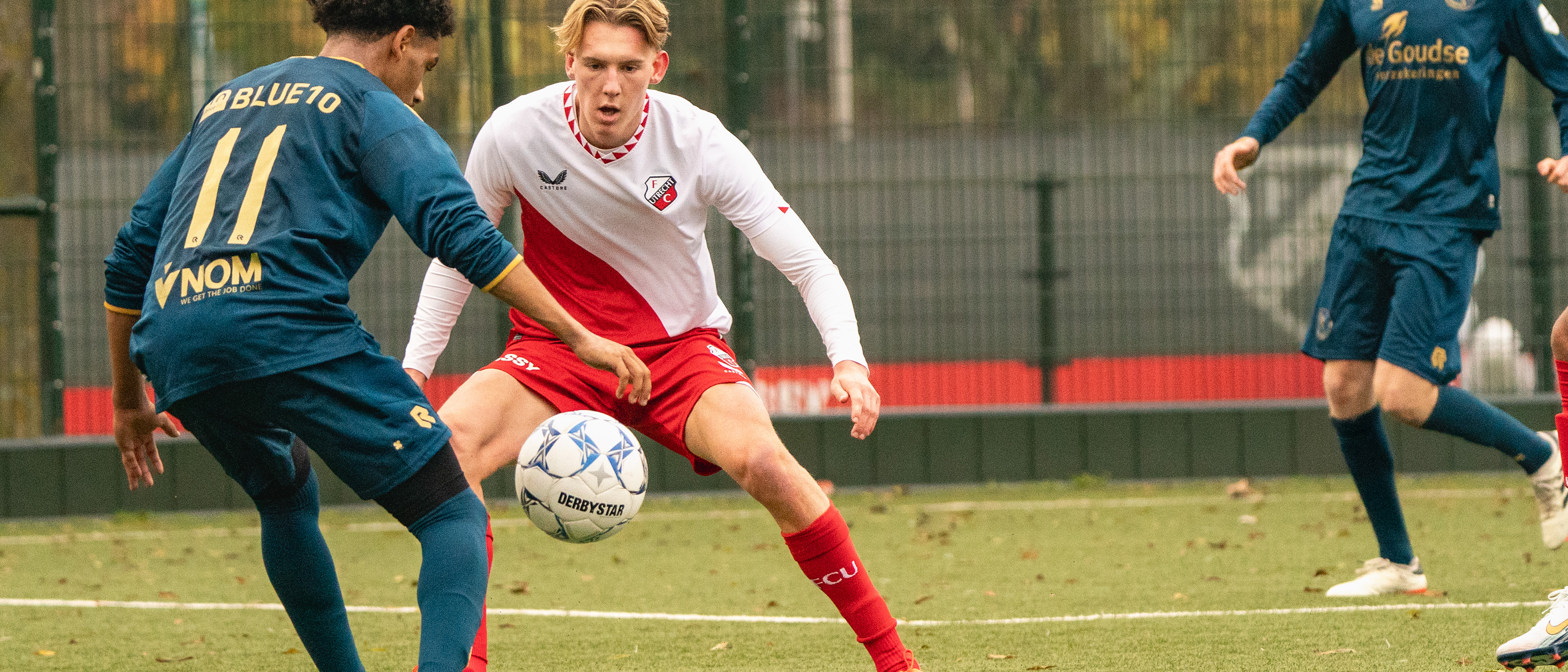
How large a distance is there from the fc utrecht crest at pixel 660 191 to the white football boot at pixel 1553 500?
10.6 feet

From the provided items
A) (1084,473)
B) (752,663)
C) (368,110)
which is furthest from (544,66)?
(368,110)

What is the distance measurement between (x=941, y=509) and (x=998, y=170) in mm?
2580

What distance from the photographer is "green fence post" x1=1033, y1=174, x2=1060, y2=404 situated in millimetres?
10234

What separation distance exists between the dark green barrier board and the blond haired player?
5.28 m

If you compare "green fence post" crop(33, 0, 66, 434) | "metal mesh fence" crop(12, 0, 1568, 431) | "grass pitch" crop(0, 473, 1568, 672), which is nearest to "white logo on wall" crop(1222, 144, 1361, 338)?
"metal mesh fence" crop(12, 0, 1568, 431)

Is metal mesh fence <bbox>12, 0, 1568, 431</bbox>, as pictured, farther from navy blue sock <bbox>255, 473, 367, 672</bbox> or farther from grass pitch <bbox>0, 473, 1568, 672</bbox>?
navy blue sock <bbox>255, 473, 367, 672</bbox>

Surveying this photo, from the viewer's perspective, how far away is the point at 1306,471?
997 centimetres

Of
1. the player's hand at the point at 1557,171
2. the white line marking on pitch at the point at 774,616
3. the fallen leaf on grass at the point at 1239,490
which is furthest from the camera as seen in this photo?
the fallen leaf on grass at the point at 1239,490

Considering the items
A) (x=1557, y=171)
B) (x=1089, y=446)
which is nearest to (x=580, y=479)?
(x=1557, y=171)

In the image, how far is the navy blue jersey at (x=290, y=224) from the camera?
3.26m

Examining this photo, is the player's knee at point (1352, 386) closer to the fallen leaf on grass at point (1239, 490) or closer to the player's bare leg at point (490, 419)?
the player's bare leg at point (490, 419)

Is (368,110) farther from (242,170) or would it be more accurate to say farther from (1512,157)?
(1512,157)

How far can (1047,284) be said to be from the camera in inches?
404

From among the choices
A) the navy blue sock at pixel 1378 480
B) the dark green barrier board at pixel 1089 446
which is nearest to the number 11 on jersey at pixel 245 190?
the navy blue sock at pixel 1378 480
